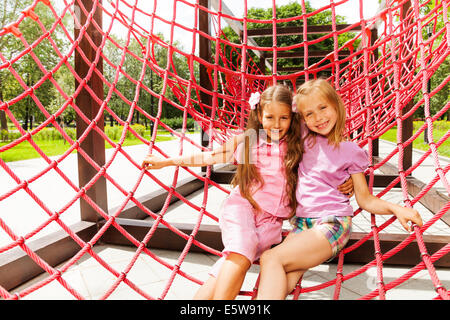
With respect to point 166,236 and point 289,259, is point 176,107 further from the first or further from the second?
point 289,259

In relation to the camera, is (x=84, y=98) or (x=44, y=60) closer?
(x=84, y=98)

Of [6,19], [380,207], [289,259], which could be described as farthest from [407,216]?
[6,19]

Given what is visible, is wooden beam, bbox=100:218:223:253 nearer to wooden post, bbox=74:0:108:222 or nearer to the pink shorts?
wooden post, bbox=74:0:108:222

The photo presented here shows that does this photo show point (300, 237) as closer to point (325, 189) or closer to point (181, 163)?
point (325, 189)

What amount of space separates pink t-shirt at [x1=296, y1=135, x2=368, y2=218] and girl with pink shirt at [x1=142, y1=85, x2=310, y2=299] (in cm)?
5

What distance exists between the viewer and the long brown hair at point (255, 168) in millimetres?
1171

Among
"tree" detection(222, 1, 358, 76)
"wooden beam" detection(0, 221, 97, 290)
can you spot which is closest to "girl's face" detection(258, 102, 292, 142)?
"wooden beam" detection(0, 221, 97, 290)

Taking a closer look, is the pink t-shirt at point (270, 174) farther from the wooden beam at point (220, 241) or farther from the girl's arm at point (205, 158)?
the wooden beam at point (220, 241)

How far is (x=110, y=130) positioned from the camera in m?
12.5

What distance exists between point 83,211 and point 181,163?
81 centimetres

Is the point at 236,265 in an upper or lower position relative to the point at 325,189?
lower

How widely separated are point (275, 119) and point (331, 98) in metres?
0.19

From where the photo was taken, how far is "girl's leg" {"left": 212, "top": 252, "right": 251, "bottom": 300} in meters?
0.93
